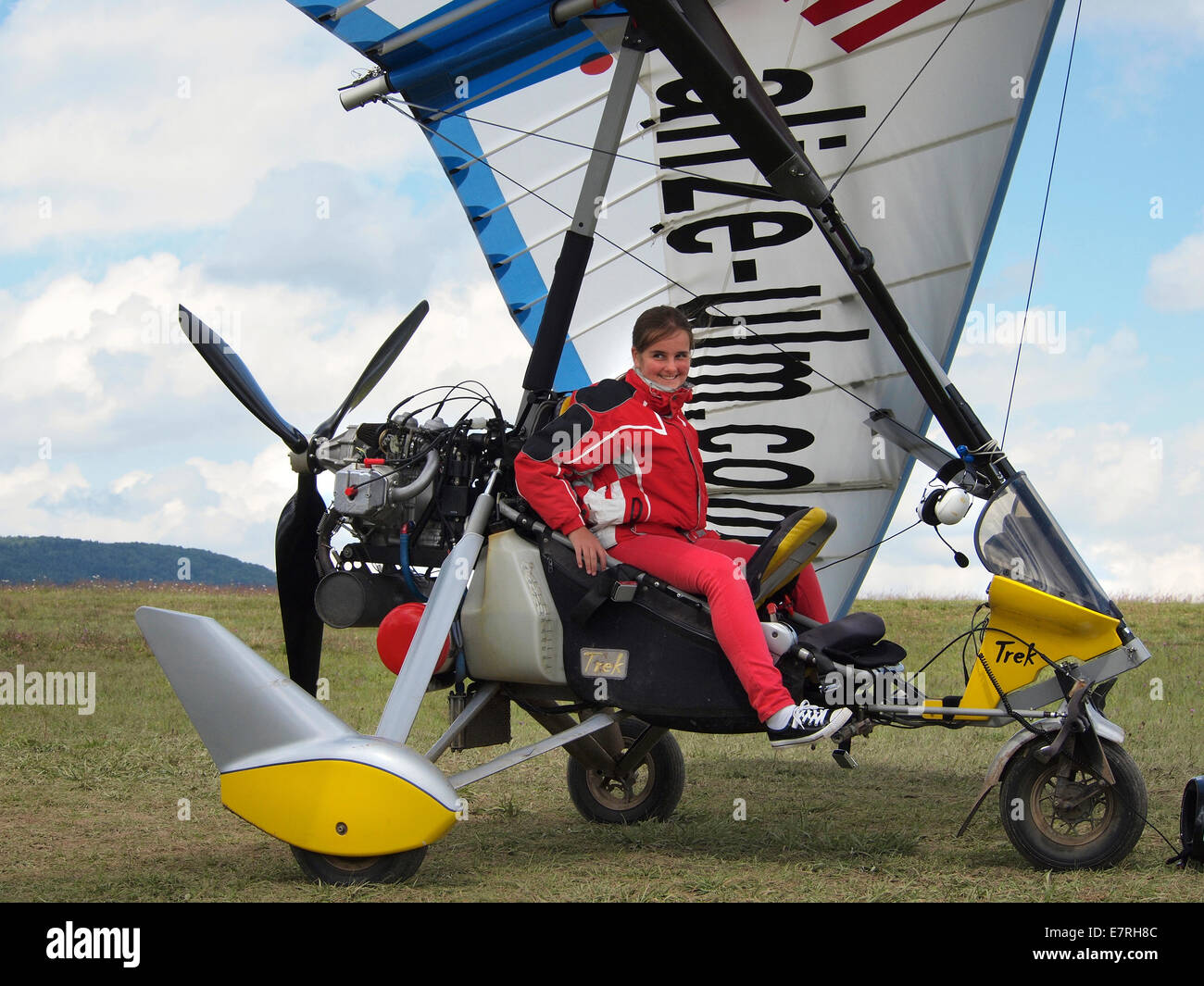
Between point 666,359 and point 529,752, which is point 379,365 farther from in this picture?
point 529,752

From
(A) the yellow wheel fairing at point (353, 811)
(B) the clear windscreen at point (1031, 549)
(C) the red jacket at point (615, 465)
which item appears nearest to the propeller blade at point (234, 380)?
(C) the red jacket at point (615, 465)

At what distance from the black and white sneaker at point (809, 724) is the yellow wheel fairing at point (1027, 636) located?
66 centimetres

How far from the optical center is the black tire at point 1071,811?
4.02m

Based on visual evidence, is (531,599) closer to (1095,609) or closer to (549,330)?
(549,330)

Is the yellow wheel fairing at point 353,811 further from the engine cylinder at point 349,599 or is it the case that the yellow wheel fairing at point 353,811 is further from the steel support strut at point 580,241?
the steel support strut at point 580,241

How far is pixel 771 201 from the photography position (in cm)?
695

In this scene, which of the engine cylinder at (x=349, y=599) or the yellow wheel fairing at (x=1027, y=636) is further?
the engine cylinder at (x=349, y=599)

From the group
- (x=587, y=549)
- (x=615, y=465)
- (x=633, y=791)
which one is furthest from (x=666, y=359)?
(x=633, y=791)

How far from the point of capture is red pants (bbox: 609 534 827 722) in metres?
3.96

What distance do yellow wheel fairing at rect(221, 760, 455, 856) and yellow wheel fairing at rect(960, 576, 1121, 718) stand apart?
1.99m

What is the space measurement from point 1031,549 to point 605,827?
2.24 m
